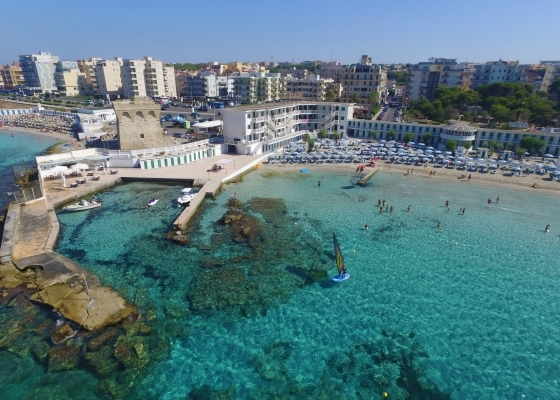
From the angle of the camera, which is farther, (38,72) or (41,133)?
(38,72)

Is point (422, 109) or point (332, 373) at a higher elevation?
point (422, 109)

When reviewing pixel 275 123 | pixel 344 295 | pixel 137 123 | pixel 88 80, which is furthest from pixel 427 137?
pixel 88 80

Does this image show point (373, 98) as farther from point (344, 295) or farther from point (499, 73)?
point (344, 295)

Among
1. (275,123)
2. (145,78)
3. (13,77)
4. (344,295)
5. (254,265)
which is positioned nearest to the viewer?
(344,295)

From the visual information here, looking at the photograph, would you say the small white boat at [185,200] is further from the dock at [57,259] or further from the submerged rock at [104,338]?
the submerged rock at [104,338]

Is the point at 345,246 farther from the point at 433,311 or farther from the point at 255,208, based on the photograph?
the point at 255,208

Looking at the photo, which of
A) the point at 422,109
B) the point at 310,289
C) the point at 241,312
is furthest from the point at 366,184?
the point at 422,109
